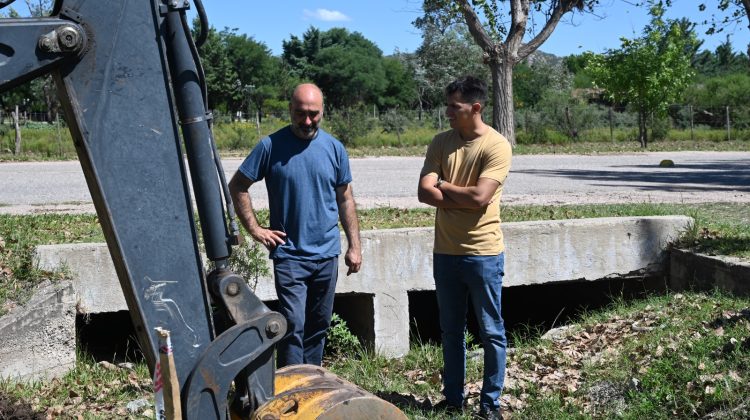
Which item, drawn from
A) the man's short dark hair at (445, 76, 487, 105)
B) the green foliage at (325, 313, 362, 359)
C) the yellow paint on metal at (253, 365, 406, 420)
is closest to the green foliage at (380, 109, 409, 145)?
the green foliage at (325, 313, 362, 359)

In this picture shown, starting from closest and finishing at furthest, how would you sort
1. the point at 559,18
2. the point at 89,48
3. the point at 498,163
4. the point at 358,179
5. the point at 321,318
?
the point at 89,48 → the point at 498,163 → the point at 321,318 → the point at 358,179 → the point at 559,18

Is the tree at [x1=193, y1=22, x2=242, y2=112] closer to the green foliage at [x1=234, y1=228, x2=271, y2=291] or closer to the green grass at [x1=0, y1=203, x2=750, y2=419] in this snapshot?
the green grass at [x1=0, y1=203, x2=750, y2=419]

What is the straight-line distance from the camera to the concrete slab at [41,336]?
254 inches

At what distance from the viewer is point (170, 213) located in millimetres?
3195

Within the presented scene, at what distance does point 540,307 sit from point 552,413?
5006 millimetres

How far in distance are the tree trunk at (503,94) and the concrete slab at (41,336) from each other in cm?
1752

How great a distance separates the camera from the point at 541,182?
15.0m

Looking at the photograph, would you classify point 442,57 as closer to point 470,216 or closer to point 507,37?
point 507,37

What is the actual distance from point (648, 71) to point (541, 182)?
53.7ft

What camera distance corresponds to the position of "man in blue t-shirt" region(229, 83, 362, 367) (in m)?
5.21

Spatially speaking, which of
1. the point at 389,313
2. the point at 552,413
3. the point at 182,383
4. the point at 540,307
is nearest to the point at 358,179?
the point at 540,307

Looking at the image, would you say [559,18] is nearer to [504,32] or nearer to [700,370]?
[504,32]

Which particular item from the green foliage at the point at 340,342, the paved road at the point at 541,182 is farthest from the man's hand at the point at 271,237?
the paved road at the point at 541,182

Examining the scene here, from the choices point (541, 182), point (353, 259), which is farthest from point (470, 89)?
point (541, 182)
